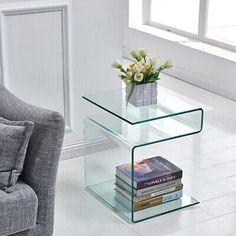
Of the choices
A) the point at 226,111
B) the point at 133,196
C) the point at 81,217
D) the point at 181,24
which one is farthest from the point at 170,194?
the point at 181,24

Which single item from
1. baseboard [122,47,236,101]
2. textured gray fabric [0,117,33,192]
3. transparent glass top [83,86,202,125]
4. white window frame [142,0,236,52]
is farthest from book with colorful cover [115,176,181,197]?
white window frame [142,0,236,52]

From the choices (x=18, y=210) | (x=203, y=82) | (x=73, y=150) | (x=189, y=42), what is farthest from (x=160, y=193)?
(x=189, y=42)

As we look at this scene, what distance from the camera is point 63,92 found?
154 inches

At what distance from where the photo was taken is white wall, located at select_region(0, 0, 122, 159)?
3.66 meters

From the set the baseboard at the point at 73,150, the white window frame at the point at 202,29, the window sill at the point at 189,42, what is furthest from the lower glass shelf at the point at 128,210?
the white window frame at the point at 202,29

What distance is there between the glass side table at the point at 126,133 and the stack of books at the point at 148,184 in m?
0.03

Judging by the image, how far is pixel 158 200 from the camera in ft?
11.2

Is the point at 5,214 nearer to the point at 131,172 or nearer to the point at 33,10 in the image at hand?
the point at 131,172

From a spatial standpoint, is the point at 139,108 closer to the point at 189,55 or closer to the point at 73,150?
the point at 73,150

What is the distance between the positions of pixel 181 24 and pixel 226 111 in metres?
1.32

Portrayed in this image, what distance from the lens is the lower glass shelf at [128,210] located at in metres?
3.33

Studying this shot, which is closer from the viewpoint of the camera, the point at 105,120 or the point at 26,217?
the point at 26,217

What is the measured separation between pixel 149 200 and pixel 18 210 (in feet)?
2.95

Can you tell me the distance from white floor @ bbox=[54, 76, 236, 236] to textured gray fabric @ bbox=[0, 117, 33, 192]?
551mm
